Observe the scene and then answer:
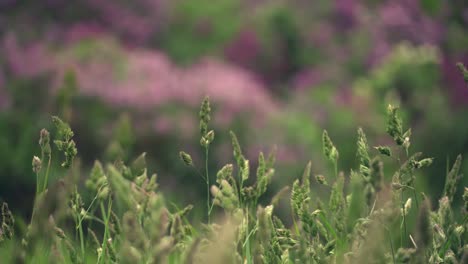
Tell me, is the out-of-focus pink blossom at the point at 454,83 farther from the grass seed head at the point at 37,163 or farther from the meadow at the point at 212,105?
the grass seed head at the point at 37,163

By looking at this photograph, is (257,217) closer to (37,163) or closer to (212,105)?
(37,163)

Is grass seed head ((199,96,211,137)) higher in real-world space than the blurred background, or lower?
higher

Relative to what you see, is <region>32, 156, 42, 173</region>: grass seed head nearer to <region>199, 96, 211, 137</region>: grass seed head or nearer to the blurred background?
<region>199, 96, 211, 137</region>: grass seed head

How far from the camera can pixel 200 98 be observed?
5.19 m

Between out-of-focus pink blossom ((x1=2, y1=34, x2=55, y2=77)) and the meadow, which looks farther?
out-of-focus pink blossom ((x1=2, y1=34, x2=55, y2=77))

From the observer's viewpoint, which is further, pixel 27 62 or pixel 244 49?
pixel 244 49

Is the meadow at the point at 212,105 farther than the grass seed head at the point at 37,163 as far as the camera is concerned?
Yes

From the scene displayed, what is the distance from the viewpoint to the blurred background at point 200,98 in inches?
194

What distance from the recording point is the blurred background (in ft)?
16.1

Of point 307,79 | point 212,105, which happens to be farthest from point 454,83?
point 307,79

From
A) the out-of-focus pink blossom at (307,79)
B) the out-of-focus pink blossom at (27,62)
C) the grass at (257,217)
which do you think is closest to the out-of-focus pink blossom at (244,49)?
the out-of-focus pink blossom at (307,79)

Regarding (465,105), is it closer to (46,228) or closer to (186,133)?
(186,133)

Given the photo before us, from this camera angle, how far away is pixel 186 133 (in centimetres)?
503

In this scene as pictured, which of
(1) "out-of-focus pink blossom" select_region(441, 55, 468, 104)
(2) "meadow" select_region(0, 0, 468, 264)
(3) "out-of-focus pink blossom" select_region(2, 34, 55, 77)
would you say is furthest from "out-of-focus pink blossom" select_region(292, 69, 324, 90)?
(3) "out-of-focus pink blossom" select_region(2, 34, 55, 77)
